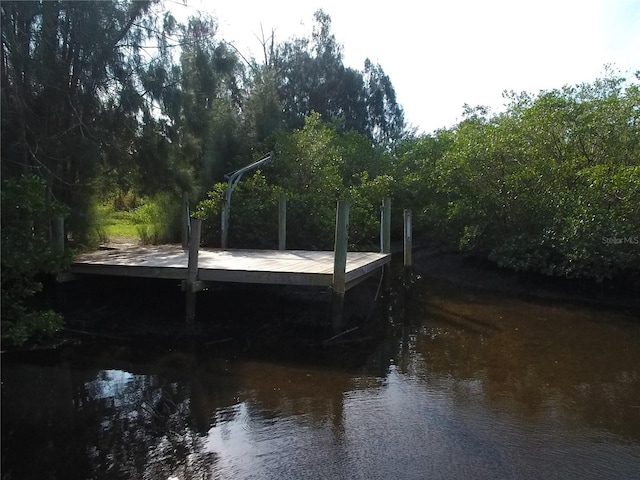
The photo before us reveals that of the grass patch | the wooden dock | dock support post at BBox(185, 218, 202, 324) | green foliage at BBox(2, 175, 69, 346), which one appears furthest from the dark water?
the grass patch

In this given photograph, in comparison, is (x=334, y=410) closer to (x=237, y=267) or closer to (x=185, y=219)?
(x=237, y=267)

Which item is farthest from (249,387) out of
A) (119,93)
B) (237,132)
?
(237,132)

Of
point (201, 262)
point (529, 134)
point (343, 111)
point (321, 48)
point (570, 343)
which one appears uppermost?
point (321, 48)

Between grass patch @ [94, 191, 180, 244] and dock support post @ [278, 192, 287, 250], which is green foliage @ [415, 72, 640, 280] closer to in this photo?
dock support post @ [278, 192, 287, 250]

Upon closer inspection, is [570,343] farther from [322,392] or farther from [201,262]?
[201,262]

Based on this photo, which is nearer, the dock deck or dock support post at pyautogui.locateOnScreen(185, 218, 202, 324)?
the dock deck

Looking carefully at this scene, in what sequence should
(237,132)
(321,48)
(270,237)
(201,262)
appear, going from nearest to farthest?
(201,262)
(270,237)
(237,132)
(321,48)

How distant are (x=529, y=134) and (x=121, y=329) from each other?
10.4 m

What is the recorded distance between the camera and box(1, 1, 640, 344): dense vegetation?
25.6 feet

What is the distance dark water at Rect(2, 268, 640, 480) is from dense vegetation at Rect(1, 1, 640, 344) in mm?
1259

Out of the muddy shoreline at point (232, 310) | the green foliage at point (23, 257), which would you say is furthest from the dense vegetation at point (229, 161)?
the muddy shoreline at point (232, 310)

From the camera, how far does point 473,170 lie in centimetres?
1405

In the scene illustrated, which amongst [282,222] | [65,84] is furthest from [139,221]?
[65,84]

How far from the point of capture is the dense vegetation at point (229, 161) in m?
7.81
